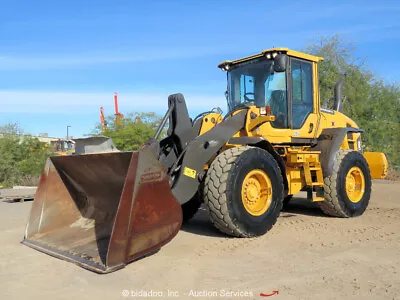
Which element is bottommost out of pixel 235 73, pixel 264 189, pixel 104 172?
pixel 264 189

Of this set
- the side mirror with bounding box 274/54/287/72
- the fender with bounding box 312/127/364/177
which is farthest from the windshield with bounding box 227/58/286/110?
the fender with bounding box 312/127/364/177

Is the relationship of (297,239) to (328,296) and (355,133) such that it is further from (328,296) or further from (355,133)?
(355,133)

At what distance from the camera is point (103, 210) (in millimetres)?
5121

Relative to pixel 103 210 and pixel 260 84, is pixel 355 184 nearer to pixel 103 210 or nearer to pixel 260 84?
pixel 260 84

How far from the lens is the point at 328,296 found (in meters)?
3.23

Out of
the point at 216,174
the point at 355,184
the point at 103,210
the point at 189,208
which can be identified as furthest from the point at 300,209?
the point at 103,210

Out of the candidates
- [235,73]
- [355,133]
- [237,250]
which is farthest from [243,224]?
[355,133]

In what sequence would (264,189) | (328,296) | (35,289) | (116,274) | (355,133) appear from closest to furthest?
(328,296)
(35,289)
(116,274)
(264,189)
(355,133)

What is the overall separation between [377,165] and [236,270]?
5.24 m

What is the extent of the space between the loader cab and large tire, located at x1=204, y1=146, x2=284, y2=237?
1202 millimetres

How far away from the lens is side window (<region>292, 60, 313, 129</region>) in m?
6.70

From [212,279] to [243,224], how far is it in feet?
4.82
